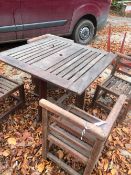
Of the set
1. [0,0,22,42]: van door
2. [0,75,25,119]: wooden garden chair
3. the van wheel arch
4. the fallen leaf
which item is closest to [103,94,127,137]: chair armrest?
the fallen leaf

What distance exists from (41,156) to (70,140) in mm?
668

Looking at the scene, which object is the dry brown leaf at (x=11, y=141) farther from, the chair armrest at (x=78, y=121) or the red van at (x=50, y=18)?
A: the red van at (x=50, y=18)

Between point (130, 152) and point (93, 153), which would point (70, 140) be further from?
point (130, 152)

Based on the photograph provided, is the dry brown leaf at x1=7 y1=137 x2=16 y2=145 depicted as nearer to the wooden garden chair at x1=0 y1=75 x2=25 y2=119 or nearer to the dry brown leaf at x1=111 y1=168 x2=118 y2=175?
Answer: the wooden garden chair at x1=0 y1=75 x2=25 y2=119

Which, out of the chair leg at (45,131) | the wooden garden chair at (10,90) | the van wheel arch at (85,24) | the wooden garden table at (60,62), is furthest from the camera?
the van wheel arch at (85,24)

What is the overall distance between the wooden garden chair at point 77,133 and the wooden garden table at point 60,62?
12.7 inches

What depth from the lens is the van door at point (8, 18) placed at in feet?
12.4

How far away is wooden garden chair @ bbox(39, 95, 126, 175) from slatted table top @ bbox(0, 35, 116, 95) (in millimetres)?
335

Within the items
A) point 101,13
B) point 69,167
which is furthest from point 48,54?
point 101,13

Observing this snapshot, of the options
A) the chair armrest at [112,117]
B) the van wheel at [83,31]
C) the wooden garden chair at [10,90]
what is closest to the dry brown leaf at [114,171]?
the chair armrest at [112,117]

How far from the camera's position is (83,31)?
202 inches

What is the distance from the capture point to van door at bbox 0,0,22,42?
3768 mm

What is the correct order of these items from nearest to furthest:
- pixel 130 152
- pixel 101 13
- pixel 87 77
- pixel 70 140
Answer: pixel 70 140 → pixel 87 77 → pixel 130 152 → pixel 101 13

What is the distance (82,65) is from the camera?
Answer: 228 centimetres
